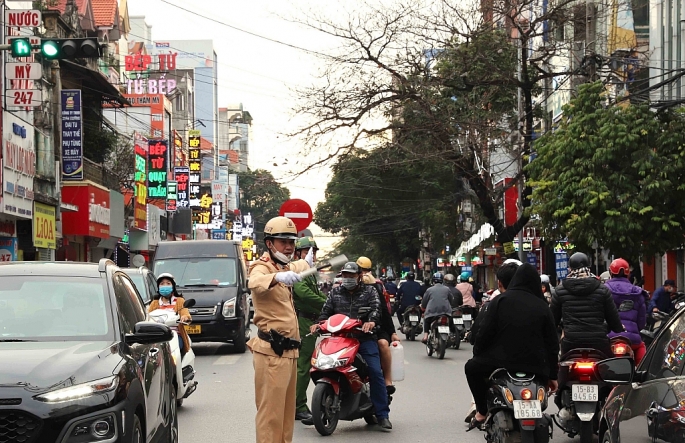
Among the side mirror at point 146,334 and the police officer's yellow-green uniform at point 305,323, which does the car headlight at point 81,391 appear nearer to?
the side mirror at point 146,334

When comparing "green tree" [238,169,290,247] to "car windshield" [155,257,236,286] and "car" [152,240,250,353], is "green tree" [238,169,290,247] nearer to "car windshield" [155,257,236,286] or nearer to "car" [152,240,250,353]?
"car" [152,240,250,353]

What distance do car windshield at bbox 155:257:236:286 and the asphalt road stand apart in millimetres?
3185

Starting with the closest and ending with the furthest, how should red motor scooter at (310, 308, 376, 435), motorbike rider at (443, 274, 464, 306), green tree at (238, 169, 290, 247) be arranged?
red motor scooter at (310, 308, 376, 435), motorbike rider at (443, 274, 464, 306), green tree at (238, 169, 290, 247)

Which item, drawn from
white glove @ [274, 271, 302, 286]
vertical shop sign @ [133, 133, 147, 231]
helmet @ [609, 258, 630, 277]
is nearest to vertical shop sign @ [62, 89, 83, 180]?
vertical shop sign @ [133, 133, 147, 231]

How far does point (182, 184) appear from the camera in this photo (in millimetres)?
63531

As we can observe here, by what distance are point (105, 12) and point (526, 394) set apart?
49.4 m

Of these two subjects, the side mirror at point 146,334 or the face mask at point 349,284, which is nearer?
the side mirror at point 146,334

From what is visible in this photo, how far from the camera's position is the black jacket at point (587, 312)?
10.4 metres

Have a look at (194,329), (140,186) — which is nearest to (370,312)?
(194,329)

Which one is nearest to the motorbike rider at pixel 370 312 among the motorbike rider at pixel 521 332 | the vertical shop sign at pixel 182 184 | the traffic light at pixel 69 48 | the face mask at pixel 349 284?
the face mask at pixel 349 284

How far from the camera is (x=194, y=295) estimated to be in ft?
75.8

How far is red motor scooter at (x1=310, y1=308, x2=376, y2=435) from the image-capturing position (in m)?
11.1

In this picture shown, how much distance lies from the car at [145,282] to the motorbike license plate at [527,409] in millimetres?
9535

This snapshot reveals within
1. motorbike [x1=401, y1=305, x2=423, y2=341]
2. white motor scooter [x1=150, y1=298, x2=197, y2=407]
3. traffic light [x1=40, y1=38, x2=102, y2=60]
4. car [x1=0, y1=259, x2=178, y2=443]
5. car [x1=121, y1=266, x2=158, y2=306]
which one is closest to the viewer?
car [x1=0, y1=259, x2=178, y2=443]
